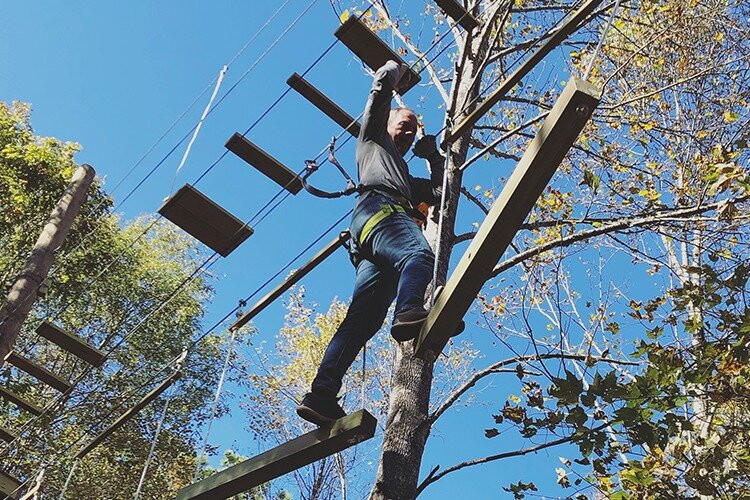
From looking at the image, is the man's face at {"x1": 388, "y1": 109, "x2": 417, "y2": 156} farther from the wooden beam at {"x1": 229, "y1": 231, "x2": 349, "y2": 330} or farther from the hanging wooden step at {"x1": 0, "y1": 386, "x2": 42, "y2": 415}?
the hanging wooden step at {"x1": 0, "y1": 386, "x2": 42, "y2": 415}

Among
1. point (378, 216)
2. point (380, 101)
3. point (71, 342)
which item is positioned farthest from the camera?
point (71, 342)

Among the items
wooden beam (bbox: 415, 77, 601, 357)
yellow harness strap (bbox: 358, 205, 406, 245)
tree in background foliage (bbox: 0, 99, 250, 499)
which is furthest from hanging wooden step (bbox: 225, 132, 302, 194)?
tree in background foliage (bbox: 0, 99, 250, 499)

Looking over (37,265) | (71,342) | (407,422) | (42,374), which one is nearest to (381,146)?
(407,422)

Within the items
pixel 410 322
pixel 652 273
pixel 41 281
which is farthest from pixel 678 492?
pixel 41 281

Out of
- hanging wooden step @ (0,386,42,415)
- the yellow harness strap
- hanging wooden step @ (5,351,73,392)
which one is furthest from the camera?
hanging wooden step @ (0,386,42,415)

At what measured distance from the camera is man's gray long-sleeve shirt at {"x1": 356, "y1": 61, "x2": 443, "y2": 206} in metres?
3.15

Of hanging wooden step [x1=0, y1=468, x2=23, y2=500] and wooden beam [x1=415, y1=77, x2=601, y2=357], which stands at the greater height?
wooden beam [x1=415, y1=77, x2=601, y2=357]

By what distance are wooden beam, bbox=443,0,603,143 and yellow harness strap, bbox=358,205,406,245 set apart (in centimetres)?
46

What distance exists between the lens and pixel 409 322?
2.64 meters

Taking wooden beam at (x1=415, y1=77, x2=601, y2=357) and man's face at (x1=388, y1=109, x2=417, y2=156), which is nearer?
wooden beam at (x1=415, y1=77, x2=601, y2=357)

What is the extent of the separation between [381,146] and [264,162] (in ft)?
4.28

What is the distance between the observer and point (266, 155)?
4.38 m

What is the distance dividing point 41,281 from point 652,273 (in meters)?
6.17

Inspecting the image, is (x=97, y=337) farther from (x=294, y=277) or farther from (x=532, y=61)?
(x=532, y=61)
